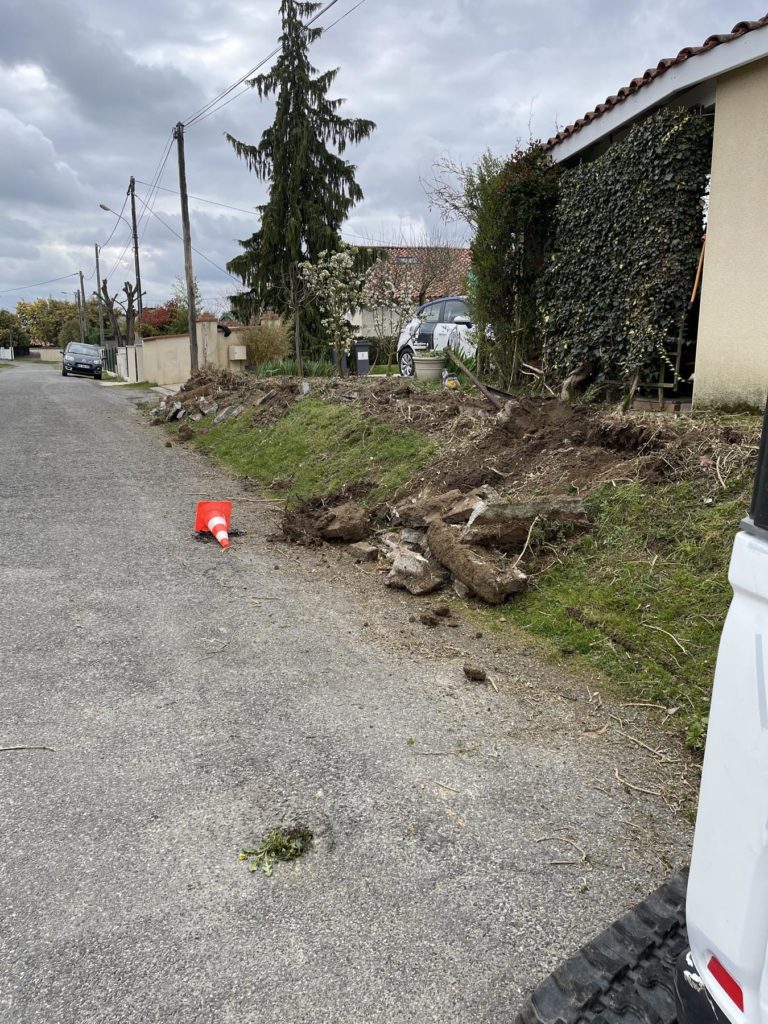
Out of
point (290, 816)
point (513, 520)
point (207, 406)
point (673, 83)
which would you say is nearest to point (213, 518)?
point (513, 520)

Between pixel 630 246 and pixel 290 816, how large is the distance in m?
7.52

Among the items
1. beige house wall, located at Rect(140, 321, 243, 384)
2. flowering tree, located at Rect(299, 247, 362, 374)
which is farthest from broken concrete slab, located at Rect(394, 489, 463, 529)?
beige house wall, located at Rect(140, 321, 243, 384)

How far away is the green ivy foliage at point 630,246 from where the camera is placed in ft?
24.5

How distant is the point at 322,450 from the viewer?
9.13 m

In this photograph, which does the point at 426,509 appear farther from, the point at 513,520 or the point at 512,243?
the point at 512,243

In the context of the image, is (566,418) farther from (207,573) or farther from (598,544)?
(207,573)

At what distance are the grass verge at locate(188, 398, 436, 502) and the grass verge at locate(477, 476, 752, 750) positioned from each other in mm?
2511

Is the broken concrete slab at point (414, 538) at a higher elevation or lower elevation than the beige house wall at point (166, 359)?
lower

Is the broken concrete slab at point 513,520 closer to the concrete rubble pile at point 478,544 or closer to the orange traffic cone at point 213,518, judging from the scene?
the concrete rubble pile at point 478,544

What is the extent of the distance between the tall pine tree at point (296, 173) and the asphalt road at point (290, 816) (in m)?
18.1

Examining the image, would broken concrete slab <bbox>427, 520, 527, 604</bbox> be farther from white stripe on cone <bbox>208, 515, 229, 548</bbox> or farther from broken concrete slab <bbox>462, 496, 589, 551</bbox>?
white stripe on cone <bbox>208, 515, 229, 548</bbox>

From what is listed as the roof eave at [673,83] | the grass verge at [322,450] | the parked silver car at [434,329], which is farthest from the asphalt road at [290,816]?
the parked silver car at [434,329]

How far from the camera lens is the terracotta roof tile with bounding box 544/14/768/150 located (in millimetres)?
6436

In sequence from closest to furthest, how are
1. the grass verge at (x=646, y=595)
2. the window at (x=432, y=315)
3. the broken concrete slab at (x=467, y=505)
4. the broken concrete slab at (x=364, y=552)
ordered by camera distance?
the grass verge at (x=646, y=595), the broken concrete slab at (x=467, y=505), the broken concrete slab at (x=364, y=552), the window at (x=432, y=315)
